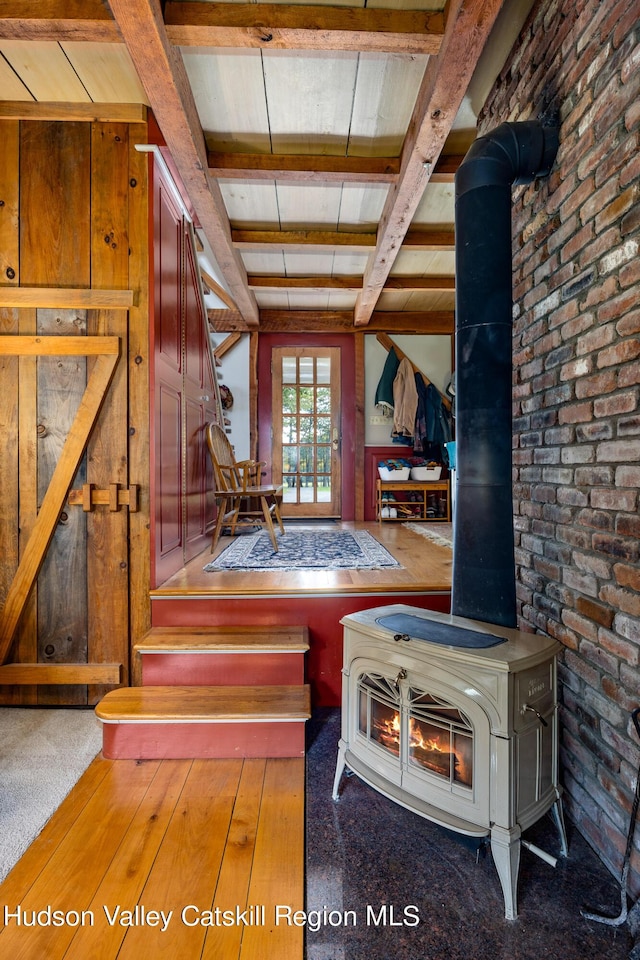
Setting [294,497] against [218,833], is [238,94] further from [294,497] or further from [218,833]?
[294,497]

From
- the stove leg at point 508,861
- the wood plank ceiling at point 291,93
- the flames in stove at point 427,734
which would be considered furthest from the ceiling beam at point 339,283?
the stove leg at point 508,861

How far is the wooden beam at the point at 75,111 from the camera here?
85.0 inches

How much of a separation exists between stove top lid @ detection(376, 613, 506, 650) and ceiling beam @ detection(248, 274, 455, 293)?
3645 millimetres

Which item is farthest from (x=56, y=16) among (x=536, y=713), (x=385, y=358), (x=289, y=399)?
(x=385, y=358)

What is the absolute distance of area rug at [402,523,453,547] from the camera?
3.62 m

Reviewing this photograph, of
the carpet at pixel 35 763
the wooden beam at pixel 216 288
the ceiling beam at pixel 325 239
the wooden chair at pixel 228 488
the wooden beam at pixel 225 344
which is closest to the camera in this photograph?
the carpet at pixel 35 763

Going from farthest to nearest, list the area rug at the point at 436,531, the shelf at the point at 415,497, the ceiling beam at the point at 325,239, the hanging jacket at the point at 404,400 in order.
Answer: the hanging jacket at the point at 404,400 → the shelf at the point at 415,497 → the area rug at the point at 436,531 → the ceiling beam at the point at 325,239

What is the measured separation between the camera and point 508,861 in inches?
44.5

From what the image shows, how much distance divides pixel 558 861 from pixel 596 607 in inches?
27.9

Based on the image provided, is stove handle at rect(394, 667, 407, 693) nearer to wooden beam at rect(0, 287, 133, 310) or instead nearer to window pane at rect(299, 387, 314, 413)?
wooden beam at rect(0, 287, 133, 310)

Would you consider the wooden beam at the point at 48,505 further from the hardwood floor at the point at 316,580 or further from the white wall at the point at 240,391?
the white wall at the point at 240,391

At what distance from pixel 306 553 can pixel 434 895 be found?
2.05 m

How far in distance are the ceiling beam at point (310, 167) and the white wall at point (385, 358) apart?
2855 mm

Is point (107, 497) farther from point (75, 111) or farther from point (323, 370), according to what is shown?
point (323, 370)
